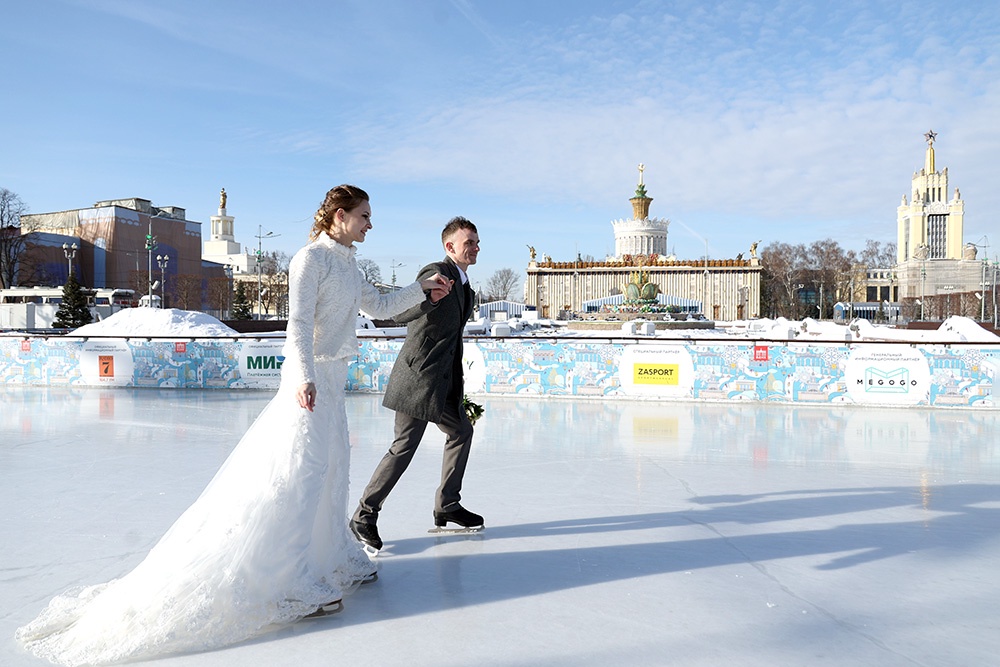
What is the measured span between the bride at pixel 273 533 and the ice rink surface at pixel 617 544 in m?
0.10

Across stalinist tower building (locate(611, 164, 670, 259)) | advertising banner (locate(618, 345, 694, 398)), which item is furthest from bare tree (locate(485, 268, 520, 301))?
advertising banner (locate(618, 345, 694, 398))

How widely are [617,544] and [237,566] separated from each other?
1926 mm

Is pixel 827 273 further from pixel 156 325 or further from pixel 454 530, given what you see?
pixel 454 530

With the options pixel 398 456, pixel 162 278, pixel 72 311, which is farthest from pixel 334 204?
pixel 162 278

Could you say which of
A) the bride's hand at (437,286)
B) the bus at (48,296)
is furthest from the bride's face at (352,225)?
the bus at (48,296)

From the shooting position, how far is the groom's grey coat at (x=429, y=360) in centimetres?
346

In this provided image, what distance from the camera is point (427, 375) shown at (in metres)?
3.48

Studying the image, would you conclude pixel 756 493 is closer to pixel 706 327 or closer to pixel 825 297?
pixel 706 327

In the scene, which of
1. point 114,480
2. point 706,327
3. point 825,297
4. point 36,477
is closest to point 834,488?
point 114,480

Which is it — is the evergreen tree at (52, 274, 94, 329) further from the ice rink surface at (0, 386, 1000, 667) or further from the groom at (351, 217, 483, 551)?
the groom at (351, 217, 483, 551)

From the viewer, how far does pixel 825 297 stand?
66.5 metres

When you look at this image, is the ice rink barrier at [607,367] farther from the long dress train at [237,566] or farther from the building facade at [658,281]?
the building facade at [658,281]

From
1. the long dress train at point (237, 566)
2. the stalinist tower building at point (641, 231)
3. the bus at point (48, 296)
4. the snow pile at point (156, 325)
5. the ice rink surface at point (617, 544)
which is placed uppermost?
the stalinist tower building at point (641, 231)

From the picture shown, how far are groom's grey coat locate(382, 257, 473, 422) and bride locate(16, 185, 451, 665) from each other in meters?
0.47
